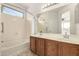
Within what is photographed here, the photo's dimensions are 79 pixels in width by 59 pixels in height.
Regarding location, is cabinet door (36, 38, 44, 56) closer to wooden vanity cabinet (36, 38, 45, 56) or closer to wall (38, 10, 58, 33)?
wooden vanity cabinet (36, 38, 45, 56)

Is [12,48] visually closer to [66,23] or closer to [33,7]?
[33,7]

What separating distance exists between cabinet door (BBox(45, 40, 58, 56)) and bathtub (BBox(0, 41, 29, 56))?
375 millimetres

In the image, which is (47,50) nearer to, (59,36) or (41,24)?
(59,36)

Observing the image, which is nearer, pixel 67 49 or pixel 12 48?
pixel 67 49

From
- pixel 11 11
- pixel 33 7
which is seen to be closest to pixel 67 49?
pixel 33 7

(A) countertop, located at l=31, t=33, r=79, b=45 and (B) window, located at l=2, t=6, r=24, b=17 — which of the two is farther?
(B) window, located at l=2, t=6, r=24, b=17

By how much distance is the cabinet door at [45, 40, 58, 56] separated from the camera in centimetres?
212

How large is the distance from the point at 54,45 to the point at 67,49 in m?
0.24

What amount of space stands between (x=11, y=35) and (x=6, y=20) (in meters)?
0.28

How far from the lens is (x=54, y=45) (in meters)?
2.13

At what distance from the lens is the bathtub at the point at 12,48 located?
213cm

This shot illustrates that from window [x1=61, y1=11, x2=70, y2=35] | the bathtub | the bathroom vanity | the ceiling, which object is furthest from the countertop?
the ceiling

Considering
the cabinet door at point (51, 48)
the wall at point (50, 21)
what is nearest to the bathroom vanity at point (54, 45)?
the cabinet door at point (51, 48)

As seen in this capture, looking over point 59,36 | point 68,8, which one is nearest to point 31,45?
point 59,36
